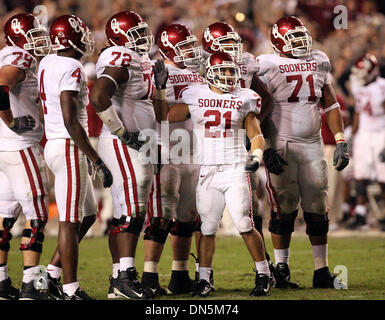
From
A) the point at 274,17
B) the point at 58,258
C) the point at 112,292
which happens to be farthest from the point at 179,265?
the point at 274,17

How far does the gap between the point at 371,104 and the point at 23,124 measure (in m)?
6.22

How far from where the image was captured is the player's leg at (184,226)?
20.9 ft

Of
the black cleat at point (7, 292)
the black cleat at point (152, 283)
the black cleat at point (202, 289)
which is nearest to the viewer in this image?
the black cleat at point (202, 289)

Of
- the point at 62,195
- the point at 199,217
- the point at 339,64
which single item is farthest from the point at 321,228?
the point at 339,64

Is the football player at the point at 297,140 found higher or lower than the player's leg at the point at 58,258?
higher

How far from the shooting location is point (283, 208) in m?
6.67

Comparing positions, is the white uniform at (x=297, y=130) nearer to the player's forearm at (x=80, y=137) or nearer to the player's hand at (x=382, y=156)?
the player's forearm at (x=80, y=137)

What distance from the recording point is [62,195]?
5590 millimetres

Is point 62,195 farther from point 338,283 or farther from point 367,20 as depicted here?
point 367,20

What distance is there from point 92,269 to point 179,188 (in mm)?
1961

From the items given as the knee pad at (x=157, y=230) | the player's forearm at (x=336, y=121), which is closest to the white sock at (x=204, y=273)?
the knee pad at (x=157, y=230)

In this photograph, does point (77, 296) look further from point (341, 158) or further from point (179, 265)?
point (341, 158)

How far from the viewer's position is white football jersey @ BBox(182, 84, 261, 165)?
598cm
